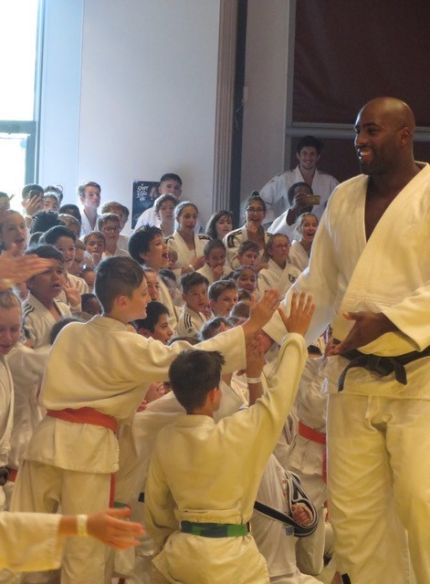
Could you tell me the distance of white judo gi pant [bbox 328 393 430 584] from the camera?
14.1 feet

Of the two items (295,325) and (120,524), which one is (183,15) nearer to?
(295,325)

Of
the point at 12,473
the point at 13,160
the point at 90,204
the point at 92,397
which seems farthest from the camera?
the point at 13,160

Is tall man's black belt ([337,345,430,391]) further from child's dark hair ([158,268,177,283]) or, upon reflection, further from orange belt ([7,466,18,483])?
child's dark hair ([158,268,177,283])

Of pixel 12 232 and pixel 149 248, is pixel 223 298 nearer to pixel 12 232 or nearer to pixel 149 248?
pixel 149 248

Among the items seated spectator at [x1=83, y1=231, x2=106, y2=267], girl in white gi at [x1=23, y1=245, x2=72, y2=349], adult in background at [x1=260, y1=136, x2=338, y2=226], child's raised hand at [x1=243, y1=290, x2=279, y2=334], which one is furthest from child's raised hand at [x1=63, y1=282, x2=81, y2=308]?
adult in background at [x1=260, y1=136, x2=338, y2=226]

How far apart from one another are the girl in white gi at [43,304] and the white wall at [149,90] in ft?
19.9

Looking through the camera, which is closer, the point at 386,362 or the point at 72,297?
the point at 386,362

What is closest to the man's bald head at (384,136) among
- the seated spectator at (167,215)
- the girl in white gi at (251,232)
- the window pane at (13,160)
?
the girl in white gi at (251,232)

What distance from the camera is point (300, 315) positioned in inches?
183

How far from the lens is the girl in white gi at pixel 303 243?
9.30 metres

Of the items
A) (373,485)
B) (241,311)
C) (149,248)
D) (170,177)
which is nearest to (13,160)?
(170,177)

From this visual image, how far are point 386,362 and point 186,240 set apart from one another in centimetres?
501

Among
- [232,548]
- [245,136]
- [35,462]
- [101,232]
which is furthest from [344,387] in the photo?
[245,136]

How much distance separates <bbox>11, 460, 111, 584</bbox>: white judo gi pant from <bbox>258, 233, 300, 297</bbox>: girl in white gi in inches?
157
